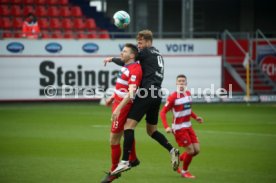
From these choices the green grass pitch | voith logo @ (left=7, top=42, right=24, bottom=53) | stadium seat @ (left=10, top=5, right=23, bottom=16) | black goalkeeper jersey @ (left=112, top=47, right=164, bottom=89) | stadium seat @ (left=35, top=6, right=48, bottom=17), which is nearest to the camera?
black goalkeeper jersey @ (left=112, top=47, right=164, bottom=89)

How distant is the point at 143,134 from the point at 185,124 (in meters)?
6.09

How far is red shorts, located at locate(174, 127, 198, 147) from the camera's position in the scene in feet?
36.9

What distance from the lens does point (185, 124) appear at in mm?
11438

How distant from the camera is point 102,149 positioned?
566 inches

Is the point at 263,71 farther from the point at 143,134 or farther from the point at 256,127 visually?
the point at 143,134

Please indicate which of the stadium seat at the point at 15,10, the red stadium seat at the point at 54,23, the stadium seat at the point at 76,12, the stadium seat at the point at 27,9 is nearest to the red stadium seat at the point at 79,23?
the stadium seat at the point at 76,12

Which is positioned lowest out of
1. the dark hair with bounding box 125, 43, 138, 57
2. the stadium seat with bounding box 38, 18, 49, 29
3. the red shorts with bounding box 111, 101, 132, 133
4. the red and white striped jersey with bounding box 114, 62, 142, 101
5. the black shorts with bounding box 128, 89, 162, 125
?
the red shorts with bounding box 111, 101, 132, 133

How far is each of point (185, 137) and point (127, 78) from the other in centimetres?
153

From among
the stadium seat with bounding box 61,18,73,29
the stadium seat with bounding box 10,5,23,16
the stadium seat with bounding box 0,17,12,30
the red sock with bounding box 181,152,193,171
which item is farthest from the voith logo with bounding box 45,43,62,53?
the red sock with bounding box 181,152,193,171

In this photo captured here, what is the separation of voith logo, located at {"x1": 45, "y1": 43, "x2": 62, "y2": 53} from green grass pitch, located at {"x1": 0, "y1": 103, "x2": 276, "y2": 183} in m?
3.59

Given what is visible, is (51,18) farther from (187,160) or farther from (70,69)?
(187,160)

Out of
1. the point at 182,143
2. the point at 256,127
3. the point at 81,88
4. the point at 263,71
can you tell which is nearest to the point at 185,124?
the point at 182,143

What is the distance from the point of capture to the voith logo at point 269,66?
1163 inches

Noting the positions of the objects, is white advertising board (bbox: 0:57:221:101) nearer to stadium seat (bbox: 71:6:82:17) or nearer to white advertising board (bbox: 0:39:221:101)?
white advertising board (bbox: 0:39:221:101)
